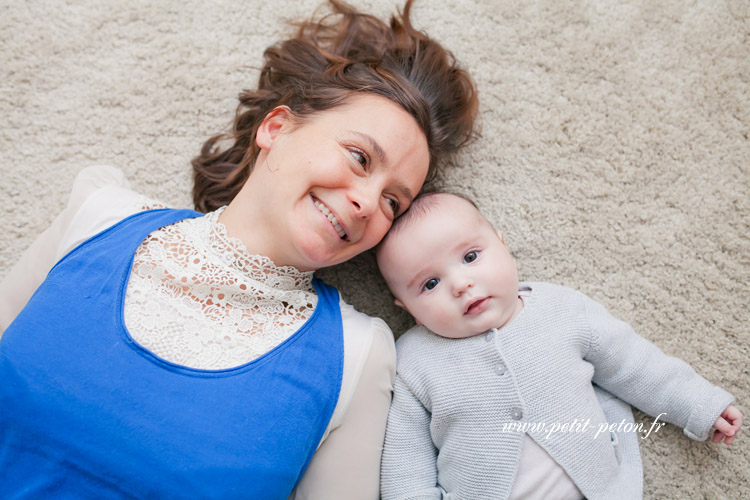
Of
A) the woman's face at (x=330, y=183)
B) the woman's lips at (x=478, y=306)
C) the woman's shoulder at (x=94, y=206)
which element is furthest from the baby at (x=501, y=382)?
Answer: the woman's shoulder at (x=94, y=206)

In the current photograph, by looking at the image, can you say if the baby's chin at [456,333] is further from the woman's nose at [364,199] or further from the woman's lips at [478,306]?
the woman's nose at [364,199]

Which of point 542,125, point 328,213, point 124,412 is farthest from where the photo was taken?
point 542,125

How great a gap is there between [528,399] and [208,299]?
2.24 feet

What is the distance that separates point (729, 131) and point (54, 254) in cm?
162

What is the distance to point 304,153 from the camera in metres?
1.00

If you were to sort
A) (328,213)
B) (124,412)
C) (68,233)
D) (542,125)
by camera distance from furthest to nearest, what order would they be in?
(542,125)
(68,233)
(328,213)
(124,412)

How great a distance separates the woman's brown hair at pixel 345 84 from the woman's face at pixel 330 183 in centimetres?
6

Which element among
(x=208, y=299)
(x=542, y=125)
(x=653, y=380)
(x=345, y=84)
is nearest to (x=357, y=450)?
(x=208, y=299)

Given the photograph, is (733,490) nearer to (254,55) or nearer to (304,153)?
(304,153)

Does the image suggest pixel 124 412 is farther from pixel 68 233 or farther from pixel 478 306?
pixel 478 306

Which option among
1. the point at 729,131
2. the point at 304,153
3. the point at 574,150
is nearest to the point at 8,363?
the point at 304,153

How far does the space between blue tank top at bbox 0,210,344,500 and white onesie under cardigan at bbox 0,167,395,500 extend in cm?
4

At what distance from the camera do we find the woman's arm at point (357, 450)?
3.37 feet

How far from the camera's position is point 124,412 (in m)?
0.90
